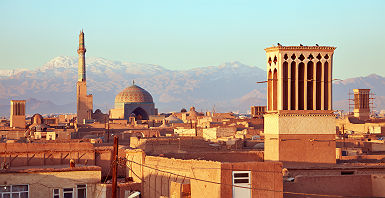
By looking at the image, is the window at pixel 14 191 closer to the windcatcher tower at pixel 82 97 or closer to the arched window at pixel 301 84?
the arched window at pixel 301 84

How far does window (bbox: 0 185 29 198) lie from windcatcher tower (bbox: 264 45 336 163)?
674 centimetres

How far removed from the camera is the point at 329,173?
761 inches

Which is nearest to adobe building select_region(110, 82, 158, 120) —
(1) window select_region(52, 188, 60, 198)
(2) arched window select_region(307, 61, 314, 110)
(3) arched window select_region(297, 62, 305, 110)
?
(2) arched window select_region(307, 61, 314, 110)

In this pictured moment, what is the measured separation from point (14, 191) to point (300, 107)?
814 centimetres

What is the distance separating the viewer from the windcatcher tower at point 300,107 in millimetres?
20594

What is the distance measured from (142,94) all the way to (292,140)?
69.6 m

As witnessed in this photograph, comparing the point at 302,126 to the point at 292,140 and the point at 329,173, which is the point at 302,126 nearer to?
the point at 292,140

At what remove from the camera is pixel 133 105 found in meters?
88.4

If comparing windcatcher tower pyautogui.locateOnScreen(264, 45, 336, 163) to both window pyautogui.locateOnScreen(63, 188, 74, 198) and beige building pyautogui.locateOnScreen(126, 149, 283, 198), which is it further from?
window pyautogui.locateOnScreen(63, 188, 74, 198)

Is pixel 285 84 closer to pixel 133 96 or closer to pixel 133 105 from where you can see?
pixel 133 105

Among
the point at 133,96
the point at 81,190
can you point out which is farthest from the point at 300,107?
the point at 133,96

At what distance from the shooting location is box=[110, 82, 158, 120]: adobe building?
88.2 meters

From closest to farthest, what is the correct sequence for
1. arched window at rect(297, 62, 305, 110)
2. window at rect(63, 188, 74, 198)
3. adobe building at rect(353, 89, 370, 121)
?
1. window at rect(63, 188, 74, 198)
2. arched window at rect(297, 62, 305, 110)
3. adobe building at rect(353, 89, 370, 121)

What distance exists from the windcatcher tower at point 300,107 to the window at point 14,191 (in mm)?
6735
